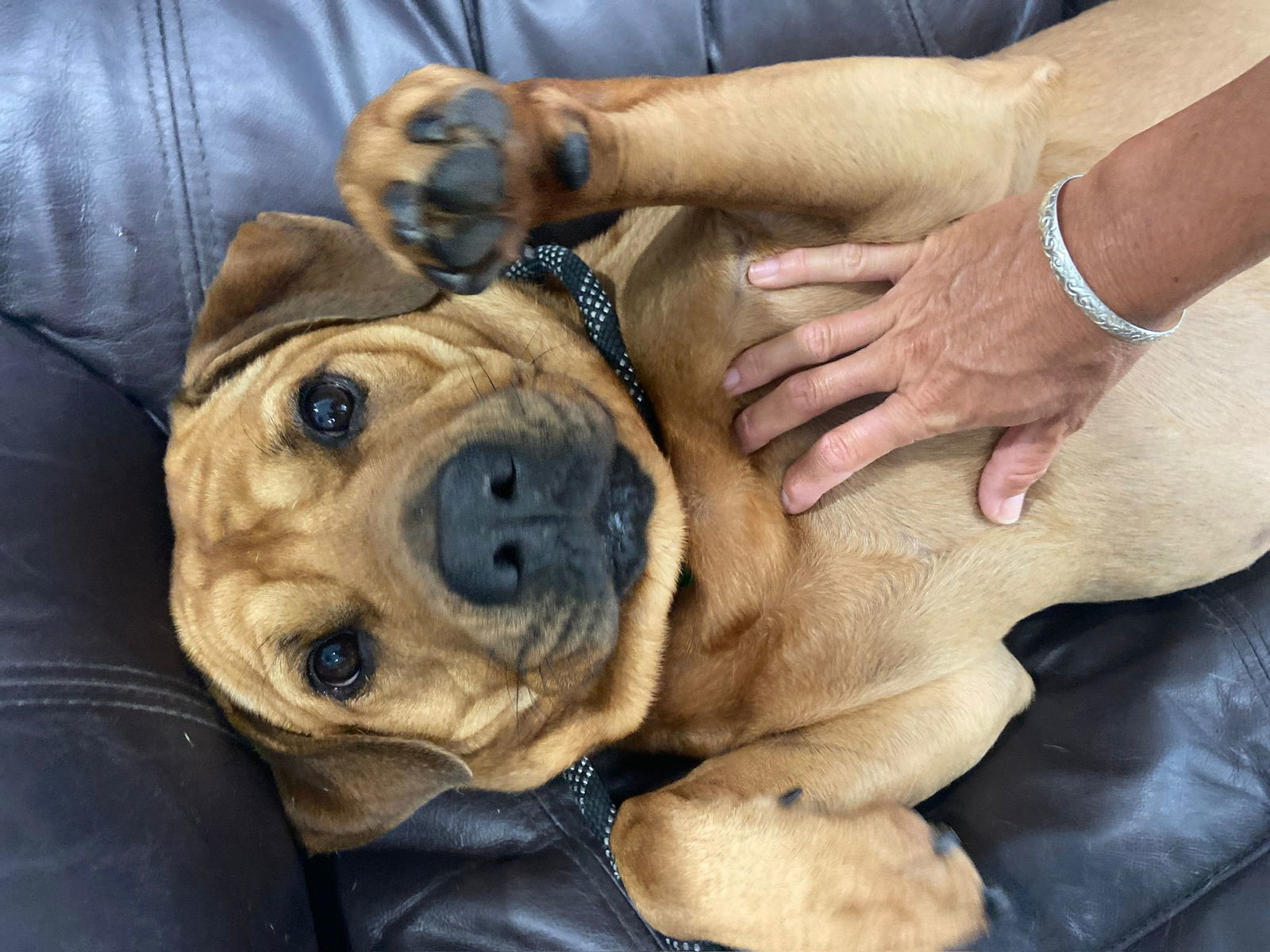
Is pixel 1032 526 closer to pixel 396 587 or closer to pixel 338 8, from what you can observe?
pixel 396 587

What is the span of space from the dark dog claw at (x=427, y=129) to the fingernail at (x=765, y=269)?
619 millimetres

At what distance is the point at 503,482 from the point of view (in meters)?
1.19

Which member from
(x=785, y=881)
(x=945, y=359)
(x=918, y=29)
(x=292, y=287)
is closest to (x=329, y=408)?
(x=292, y=287)

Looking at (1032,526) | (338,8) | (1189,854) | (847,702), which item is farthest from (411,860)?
(338,8)

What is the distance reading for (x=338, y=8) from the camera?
5.55 feet

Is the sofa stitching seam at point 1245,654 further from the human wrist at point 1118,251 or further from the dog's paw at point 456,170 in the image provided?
the dog's paw at point 456,170

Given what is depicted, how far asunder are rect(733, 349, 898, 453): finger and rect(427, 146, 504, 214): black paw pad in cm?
65

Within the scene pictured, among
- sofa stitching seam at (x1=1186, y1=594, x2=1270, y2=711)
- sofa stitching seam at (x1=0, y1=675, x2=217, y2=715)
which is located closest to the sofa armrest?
sofa stitching seam at (x1=0, y1=675, x2=217, y2=715)

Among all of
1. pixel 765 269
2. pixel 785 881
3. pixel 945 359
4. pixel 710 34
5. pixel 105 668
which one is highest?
pixel 710 34

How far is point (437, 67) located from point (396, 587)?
82 centimetres

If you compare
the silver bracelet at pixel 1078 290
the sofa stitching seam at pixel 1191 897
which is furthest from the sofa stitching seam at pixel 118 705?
the sofa stitching seam at pixel 1191 897

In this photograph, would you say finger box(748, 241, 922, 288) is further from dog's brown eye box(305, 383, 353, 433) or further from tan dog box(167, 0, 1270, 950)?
dog's brown eye box(305, 383, 353, 433)

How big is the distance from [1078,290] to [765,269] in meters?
0.51

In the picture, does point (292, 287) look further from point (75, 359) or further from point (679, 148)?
point (679, 148)
